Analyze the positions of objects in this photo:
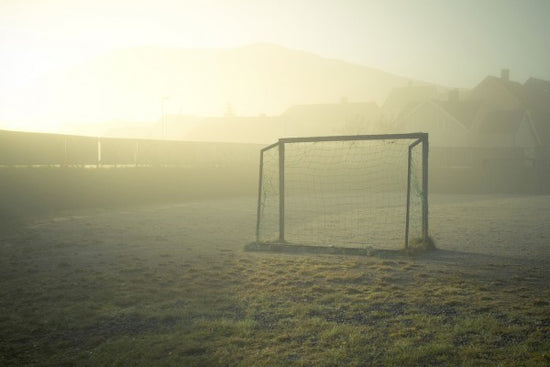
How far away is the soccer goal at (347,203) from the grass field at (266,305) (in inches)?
55.4

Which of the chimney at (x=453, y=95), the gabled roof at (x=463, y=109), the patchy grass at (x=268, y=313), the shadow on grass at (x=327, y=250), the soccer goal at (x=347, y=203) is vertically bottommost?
the patchy grass at (x=268, y=313)

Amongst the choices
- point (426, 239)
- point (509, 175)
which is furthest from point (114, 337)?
point (509, 175)

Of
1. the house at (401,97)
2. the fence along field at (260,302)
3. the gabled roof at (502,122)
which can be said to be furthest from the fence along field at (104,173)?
the house at (401,97)

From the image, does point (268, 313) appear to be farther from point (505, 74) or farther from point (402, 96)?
point (402, 96)

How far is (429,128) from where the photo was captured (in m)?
48.0

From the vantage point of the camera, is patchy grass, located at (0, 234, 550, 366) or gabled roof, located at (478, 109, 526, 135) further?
gabled roof, located at (478, 109, 526, 135)

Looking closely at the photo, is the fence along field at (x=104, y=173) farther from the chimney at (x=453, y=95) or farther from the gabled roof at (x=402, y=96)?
Result: the gabled roof at (x=402, y=96)

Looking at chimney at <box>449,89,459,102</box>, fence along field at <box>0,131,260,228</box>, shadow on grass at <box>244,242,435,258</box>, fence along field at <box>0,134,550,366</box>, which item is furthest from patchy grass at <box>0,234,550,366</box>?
chimney at <box>449,89,459,102</box>

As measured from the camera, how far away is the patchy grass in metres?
4.51

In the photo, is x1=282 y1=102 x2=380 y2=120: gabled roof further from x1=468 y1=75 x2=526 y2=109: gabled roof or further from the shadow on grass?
the shadow on grass

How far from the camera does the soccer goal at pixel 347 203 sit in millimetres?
10555

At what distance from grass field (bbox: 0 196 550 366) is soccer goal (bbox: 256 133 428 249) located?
4.61 feet

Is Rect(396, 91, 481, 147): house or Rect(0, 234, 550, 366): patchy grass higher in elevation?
Rect(396, 91, 481, 147): house

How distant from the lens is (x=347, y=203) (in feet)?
70.6
